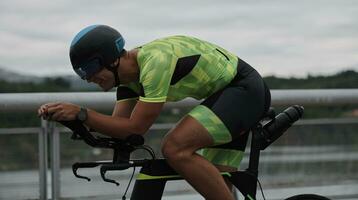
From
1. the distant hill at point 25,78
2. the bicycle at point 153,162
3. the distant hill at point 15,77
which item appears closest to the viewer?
the bicycle at point 153,162

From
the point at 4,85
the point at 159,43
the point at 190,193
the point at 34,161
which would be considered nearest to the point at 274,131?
the point at 159,43

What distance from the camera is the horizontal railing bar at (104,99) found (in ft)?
18.4

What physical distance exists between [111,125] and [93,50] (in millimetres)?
400

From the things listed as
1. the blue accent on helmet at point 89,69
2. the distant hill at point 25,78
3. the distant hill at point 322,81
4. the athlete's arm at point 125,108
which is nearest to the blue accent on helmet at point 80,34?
the blue accent on helmet at point 89,69

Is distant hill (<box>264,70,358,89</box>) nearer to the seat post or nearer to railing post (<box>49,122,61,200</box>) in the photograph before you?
railing post (<box>49,122,61,200</box>)

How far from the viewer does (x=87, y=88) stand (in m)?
6.41

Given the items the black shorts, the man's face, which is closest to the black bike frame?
the black shorts

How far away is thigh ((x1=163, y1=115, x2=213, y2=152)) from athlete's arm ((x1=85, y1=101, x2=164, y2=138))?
168 mm

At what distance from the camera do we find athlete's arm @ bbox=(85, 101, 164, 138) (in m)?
3.70

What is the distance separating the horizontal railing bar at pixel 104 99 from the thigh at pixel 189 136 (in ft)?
6.60

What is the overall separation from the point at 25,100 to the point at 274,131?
2279 millimetres

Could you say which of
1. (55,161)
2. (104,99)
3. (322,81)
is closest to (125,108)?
(104,99)

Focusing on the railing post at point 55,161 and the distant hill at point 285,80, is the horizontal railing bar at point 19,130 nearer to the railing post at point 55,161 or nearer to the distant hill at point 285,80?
the railing post at point 55,161

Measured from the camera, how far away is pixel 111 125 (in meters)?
3.70
